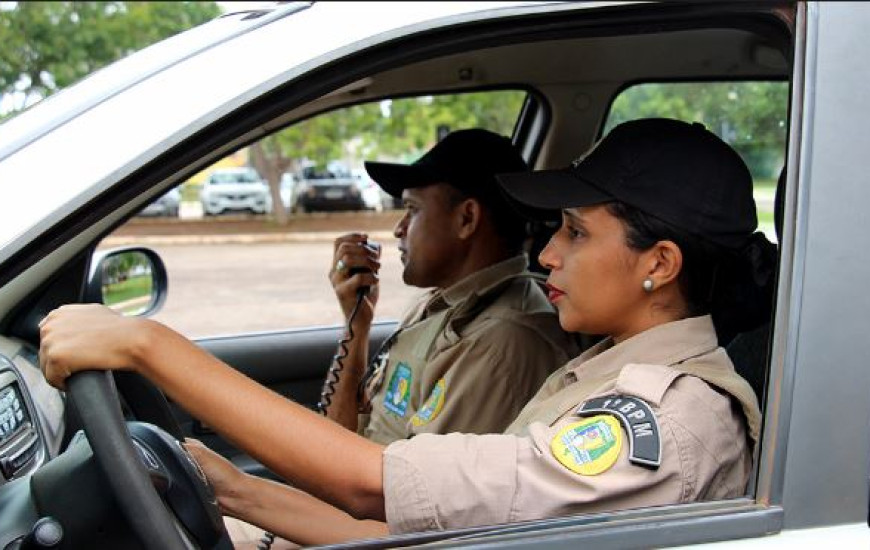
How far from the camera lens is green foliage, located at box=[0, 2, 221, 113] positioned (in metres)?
15.0

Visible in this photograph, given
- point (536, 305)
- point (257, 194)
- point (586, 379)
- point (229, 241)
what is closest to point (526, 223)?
point (536, 305)

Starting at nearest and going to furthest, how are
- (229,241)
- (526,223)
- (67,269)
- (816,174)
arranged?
(816,174), (67,269), (526,223), (229,241)

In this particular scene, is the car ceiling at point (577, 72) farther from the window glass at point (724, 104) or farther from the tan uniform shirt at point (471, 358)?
the tan uniform shirt at point (471, 358)

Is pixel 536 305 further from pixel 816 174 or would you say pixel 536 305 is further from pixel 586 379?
pixel 816 174

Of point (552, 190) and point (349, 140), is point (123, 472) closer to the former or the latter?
point (552, 190)

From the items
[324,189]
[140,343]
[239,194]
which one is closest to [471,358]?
[140,343]

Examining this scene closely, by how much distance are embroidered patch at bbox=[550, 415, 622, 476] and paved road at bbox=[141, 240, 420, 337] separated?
3759 millimetres

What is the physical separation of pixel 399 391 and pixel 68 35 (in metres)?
14.8

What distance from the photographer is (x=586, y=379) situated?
1.73m

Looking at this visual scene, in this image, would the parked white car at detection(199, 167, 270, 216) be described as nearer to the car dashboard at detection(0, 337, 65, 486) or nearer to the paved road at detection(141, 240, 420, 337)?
the paved road at detection(141, 240, 420, 337)

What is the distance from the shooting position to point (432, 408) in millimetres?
2273

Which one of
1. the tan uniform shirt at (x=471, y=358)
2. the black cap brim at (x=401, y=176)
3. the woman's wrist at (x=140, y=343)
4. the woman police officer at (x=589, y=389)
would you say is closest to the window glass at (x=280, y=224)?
the black cap brim at (x=401, y=176)

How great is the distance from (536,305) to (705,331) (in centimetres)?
79

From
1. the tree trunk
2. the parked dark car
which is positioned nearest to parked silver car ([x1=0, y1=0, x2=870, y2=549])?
the parked dark car
